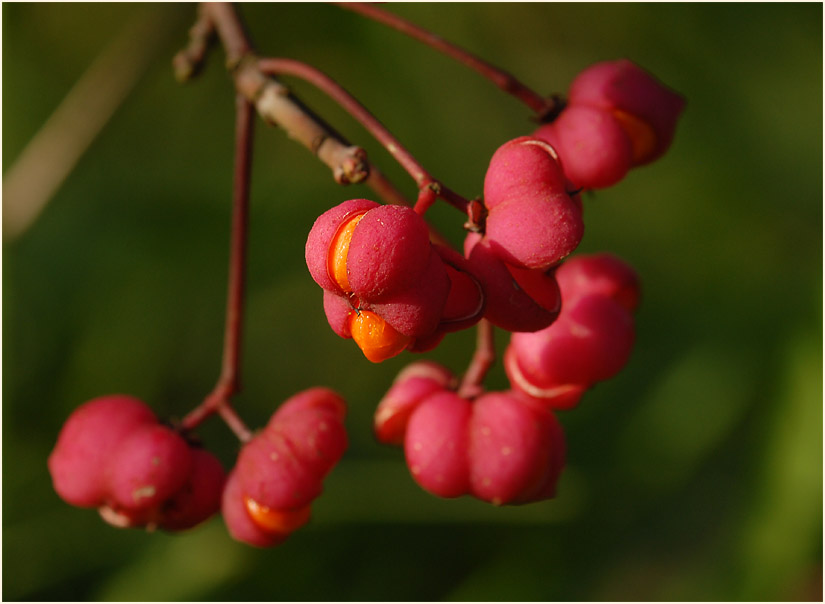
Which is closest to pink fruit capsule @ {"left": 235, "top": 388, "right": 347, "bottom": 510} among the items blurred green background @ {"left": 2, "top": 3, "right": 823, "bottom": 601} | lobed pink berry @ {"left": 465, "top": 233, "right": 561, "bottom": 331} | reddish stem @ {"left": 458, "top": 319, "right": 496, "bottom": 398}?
reddish stem @ {"left": 458, "top": 319, "right": 496, "bottom": 398}

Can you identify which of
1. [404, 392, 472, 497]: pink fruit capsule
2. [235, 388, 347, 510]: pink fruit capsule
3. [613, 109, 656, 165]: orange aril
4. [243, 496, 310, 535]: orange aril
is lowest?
[243, 496, 310, 535]: orange aril

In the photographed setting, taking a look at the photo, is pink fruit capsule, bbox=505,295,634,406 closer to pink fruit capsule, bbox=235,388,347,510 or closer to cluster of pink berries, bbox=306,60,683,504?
cluster of pink berries, bbox=306,60,683,504

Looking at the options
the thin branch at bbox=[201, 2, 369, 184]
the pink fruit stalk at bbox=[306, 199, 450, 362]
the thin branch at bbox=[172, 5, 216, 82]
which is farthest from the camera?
the thin branch at bbox=[172, 5, 216, 82]

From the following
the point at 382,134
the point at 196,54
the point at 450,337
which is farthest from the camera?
the point at 450,337

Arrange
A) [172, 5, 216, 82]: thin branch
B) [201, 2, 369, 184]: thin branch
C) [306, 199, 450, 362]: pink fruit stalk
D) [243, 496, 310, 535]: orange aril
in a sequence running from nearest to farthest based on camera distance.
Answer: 1. [306, 199, 450, 362]: pink fruit stalk
2. [201, 2, 369, 184]: thin branch
3. [243, 496, 310, 535]: orange aril
4. [172, 5, 216, 82]: thin branch

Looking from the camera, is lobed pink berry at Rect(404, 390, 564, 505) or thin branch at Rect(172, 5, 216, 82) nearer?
lobed pink berry at Rect(404, 390, 564, 505)

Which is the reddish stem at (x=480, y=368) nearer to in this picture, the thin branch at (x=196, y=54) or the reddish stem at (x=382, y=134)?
the reddish stem at (x=382, y=134)

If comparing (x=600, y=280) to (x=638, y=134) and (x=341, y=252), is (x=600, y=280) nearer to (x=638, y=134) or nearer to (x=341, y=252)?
(x=638, y=134)

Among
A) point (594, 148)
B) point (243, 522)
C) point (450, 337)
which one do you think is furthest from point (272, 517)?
point (450, 337)

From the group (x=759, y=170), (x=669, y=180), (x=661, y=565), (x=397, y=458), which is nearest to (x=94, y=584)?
(x=397, y=458)
